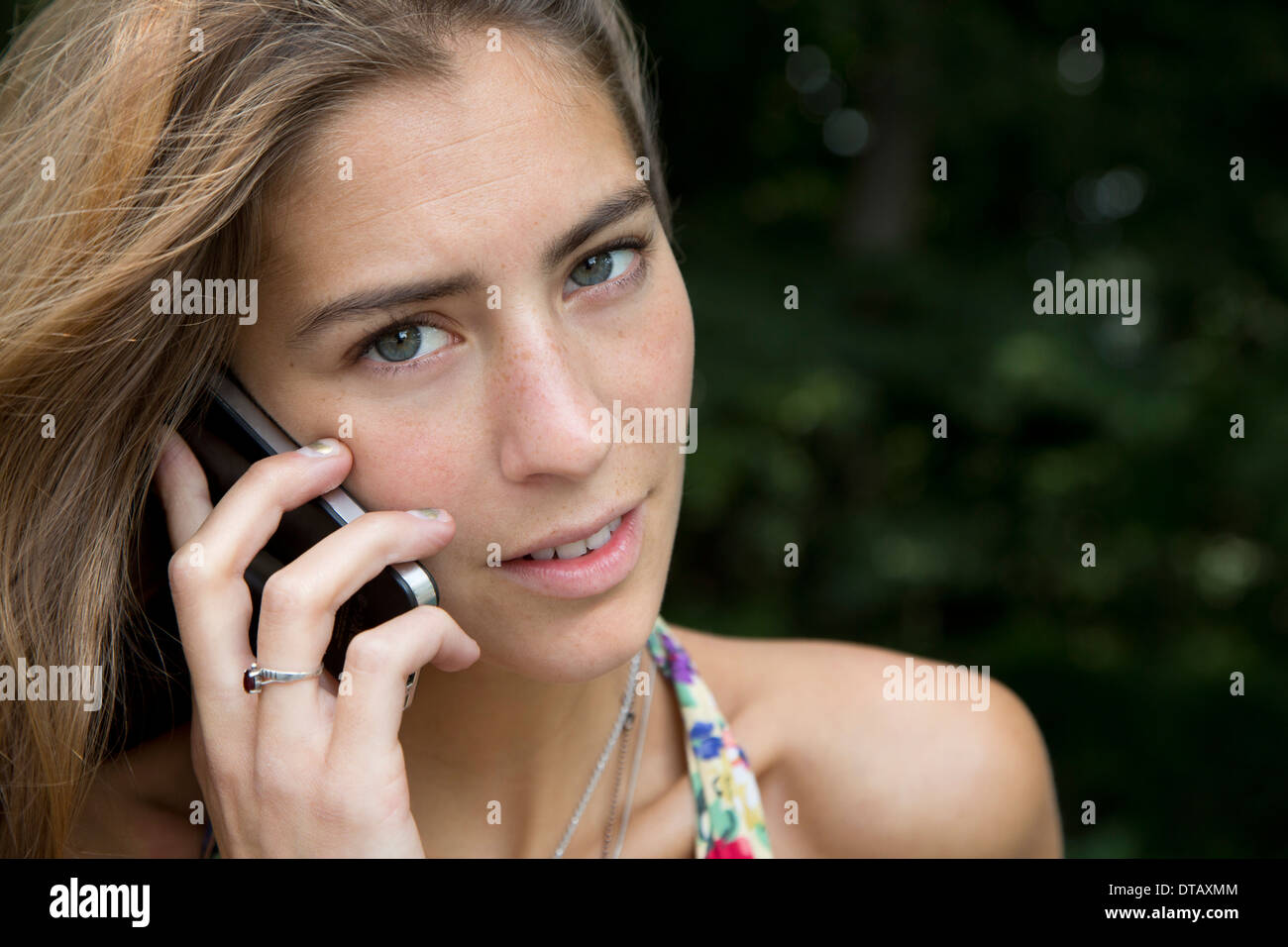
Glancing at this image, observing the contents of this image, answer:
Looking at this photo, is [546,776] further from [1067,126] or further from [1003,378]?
[1067,126]

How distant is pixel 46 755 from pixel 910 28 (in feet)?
10.8

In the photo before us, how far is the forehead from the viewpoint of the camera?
1375mm

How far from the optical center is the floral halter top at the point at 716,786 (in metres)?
1.90

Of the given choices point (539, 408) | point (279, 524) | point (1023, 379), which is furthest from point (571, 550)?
point (1023, 379)

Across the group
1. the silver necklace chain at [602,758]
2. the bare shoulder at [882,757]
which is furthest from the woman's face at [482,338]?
the bare shoulder at [882,757]

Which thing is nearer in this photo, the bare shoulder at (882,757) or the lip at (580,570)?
the lip at (580,570)

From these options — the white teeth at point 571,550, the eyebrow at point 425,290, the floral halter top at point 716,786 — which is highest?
the eyebrow at point 425,290

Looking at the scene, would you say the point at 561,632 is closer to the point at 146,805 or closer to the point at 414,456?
the point at 414,456

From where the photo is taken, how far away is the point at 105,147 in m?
1.49

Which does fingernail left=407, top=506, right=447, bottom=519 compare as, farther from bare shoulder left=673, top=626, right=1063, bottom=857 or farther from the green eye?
bare shoulder left=673, top=626, right=1063, bottom=857

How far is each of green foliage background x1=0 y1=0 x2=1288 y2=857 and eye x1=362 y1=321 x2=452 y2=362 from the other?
2.08 m

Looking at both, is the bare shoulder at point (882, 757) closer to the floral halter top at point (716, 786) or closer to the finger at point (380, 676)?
the floral halter top at point (716, 786)

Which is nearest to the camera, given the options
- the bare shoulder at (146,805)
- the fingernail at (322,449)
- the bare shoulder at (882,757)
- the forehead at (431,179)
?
the forehead at (431,179)
